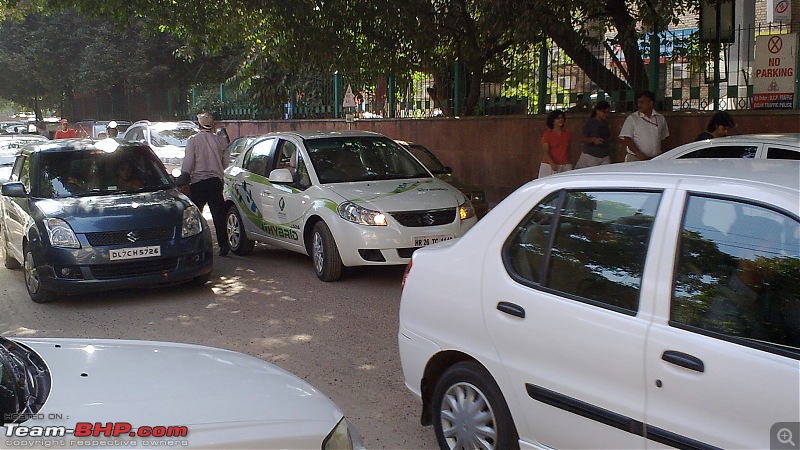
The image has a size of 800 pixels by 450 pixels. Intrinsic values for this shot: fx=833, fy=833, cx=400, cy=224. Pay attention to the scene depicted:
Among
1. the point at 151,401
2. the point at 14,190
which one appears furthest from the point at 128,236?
the point at 151,401

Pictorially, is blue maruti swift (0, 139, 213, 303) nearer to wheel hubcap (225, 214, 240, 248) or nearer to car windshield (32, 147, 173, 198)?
car windshield (32, 147, 173, 198)

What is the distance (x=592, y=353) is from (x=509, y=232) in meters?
0.81

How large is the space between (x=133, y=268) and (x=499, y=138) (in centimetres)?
817

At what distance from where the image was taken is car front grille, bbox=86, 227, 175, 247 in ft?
26.7

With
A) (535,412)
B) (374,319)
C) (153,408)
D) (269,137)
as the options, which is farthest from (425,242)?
(153,408)

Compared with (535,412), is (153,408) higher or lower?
higher

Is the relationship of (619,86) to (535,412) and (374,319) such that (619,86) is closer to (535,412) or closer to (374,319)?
(374,319)

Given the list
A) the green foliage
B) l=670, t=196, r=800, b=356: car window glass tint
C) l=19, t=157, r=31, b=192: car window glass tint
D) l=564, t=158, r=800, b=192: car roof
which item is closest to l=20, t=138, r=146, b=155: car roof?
l=19, t=157, r=31, b=192: car window glass tint

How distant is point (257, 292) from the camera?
29.5ft

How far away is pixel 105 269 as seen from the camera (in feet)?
26.8

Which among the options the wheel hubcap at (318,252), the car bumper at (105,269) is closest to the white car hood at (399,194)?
the wheel hubcap at (318,252)

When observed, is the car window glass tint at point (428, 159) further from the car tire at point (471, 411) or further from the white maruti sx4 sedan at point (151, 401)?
the white maruti sx4 sedan at point (151, 401)

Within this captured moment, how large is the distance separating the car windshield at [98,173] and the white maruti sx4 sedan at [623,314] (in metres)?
5.84
